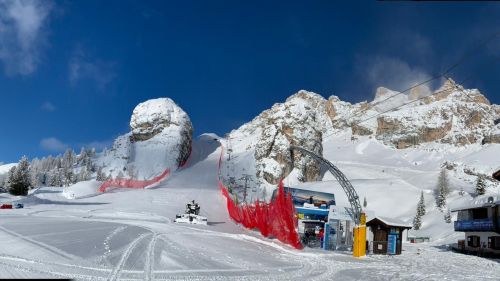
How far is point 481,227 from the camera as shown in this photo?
36844mm

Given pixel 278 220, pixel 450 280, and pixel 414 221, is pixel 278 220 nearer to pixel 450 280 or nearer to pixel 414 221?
pixel 450 280

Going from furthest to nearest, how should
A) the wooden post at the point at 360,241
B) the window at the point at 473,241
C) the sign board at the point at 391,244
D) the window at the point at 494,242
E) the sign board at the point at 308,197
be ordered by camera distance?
the sign board at the point at 308,197 → the window at the point at 473,241 → the window at the point at 494,242 → the sign board at the point at 391,244 → the wooden post at the point at 360,241

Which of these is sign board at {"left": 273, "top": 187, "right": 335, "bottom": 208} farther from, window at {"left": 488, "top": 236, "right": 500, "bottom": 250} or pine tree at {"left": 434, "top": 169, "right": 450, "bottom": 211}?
pine tree at {"left": 434, "top": 169, "right": 450, "bottom": 211}

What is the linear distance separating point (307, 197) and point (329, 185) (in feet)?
157

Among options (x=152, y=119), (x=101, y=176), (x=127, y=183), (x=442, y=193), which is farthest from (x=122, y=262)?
(x=152, y=119)

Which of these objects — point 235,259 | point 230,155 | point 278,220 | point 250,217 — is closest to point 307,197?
point 250,217

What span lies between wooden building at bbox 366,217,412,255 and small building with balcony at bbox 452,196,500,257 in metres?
8.21

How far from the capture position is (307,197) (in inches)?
2231

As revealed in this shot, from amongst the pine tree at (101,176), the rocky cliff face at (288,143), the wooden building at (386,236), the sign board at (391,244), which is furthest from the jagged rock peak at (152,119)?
the sign board at (391,244)

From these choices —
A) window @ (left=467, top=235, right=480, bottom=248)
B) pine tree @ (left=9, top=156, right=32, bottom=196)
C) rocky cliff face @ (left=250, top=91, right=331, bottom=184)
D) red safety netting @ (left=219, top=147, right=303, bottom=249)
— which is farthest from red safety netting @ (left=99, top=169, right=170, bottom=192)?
window @ (left=467, top=235, right=480, bottom=248)

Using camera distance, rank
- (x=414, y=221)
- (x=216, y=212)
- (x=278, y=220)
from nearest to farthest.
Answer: (x=278, y=220) → (x=216, y=212) → (x=414, y=221)

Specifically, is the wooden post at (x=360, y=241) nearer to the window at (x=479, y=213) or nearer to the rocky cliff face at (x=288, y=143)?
the window at (x=479, y=213)

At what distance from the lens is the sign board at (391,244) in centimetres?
3141

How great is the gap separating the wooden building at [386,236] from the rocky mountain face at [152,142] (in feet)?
303
